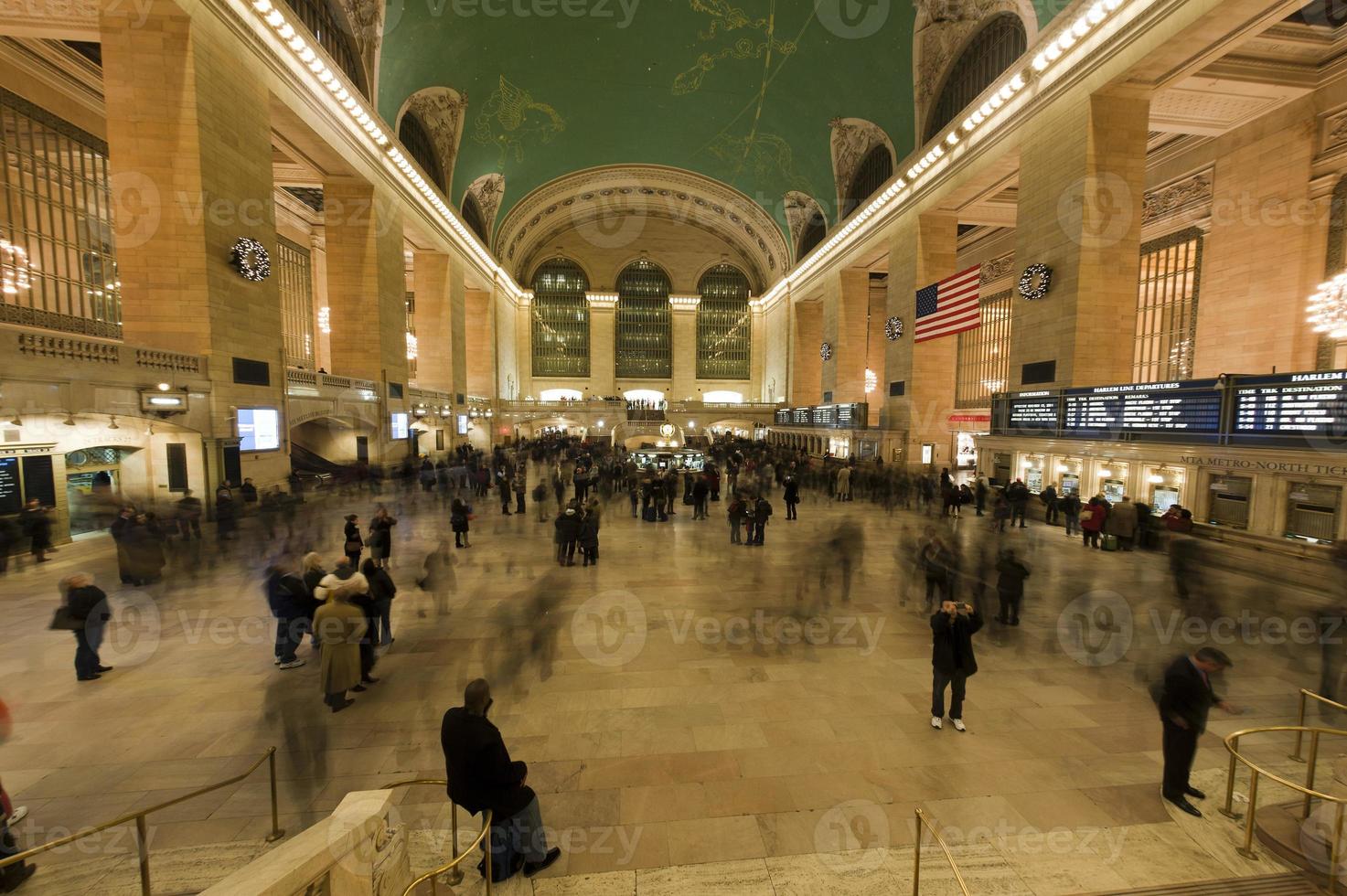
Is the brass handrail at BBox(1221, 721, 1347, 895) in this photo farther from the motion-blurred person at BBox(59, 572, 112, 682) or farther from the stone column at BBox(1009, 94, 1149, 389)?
the stone column at BBox(1009, 94, 1149, 389)

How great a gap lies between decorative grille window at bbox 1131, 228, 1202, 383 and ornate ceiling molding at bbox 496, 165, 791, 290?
20.5 m

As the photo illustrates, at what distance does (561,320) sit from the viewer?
43812 millimetres

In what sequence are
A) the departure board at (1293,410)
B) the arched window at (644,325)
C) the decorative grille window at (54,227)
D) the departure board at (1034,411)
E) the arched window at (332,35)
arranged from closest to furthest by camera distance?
the departure board at (1293,410), the departure board at (1034,411), the decorative grille window at (54,227), the arched window at (332,35), the arched window at (644,325)

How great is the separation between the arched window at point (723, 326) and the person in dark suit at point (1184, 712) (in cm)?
4211

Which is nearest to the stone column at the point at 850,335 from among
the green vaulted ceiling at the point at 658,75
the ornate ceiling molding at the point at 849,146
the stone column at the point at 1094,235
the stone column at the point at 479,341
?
the ornate ceiling molding at the point at 849,146

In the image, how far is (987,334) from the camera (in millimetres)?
29281

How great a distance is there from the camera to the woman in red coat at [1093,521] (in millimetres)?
9672

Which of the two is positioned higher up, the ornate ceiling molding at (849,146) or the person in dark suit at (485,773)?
the ornate ceiling molding at (849,146)

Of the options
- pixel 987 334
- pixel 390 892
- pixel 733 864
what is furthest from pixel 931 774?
pixel 987 334

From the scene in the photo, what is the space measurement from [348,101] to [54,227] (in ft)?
28.4

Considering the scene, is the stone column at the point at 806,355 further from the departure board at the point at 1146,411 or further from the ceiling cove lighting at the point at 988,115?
the departure board at the point at 1146,411

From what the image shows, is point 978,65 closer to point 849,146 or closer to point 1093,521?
point 849,146

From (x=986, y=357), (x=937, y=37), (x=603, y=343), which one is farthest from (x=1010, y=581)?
(x=603, y=343)

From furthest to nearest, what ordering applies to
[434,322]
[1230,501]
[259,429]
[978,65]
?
[434,322] → [978,65] → [259,429] → [1230,501]
